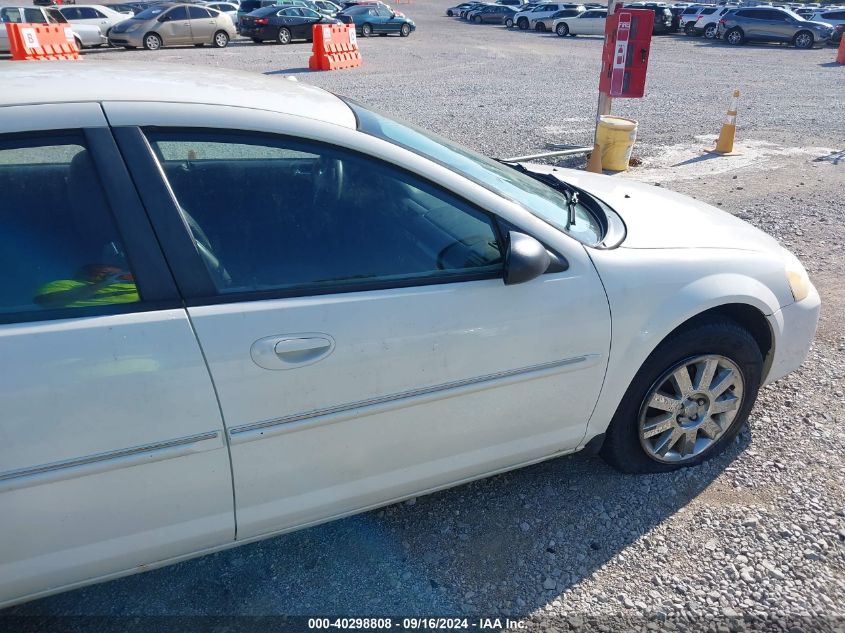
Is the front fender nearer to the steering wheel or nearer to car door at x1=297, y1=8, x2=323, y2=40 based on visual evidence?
the steering wheel

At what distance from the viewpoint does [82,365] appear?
187 centimetres

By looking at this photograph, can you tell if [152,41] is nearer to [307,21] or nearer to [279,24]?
[279,24]

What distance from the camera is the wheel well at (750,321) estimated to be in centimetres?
290

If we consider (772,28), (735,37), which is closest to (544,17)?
(735,37)

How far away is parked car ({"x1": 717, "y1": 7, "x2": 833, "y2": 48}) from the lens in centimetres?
2862

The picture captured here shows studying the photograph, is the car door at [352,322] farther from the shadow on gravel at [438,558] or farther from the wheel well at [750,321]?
the wheel well at [750,321]

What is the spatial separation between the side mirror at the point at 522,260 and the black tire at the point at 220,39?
2577cm

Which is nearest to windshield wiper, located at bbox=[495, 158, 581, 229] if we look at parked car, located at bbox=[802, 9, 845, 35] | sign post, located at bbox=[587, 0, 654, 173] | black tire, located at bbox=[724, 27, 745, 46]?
sign post, located at bbox=[587, 0, 654, 173]

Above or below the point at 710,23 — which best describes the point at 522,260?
above

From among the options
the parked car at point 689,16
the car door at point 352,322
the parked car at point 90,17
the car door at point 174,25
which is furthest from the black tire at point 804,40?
the car door at point 352,322

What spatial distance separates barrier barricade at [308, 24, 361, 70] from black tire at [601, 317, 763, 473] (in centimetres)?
1727

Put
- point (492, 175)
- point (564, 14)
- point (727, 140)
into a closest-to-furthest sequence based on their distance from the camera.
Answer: point (492, 175), point (727, 140), point (564, 14)

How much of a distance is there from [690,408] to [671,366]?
1.00 feet

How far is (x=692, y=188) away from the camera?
7840 mm
